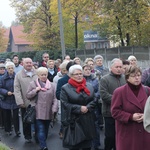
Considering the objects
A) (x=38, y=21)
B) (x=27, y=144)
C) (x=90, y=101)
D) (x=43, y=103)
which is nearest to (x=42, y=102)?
(x=43, y=103)

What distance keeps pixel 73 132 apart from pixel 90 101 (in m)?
0.62

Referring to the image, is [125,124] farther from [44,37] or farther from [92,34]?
[44,37]

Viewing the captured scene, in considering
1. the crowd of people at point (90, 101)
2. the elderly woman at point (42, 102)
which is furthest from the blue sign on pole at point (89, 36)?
the elderly woman at point (42, 102)

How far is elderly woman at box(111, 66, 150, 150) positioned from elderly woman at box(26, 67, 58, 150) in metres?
2.70

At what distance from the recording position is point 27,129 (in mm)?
8305

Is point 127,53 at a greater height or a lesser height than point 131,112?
greater

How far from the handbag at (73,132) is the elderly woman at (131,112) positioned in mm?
1018

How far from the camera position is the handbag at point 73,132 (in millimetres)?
5750

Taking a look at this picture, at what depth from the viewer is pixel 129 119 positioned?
4.73m

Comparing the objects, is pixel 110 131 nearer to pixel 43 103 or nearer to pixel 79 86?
pixel 79 86

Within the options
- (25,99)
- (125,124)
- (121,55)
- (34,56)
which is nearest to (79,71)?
(125,124)

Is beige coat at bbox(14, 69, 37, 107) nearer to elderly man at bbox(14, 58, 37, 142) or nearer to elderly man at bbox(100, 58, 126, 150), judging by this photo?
elderly man at bbox(14, 58, 37, 142)

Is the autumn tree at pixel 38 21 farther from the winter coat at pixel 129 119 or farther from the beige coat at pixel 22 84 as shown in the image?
the winter coat at pixel 129 119

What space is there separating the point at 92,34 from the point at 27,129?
11973 millimetres
